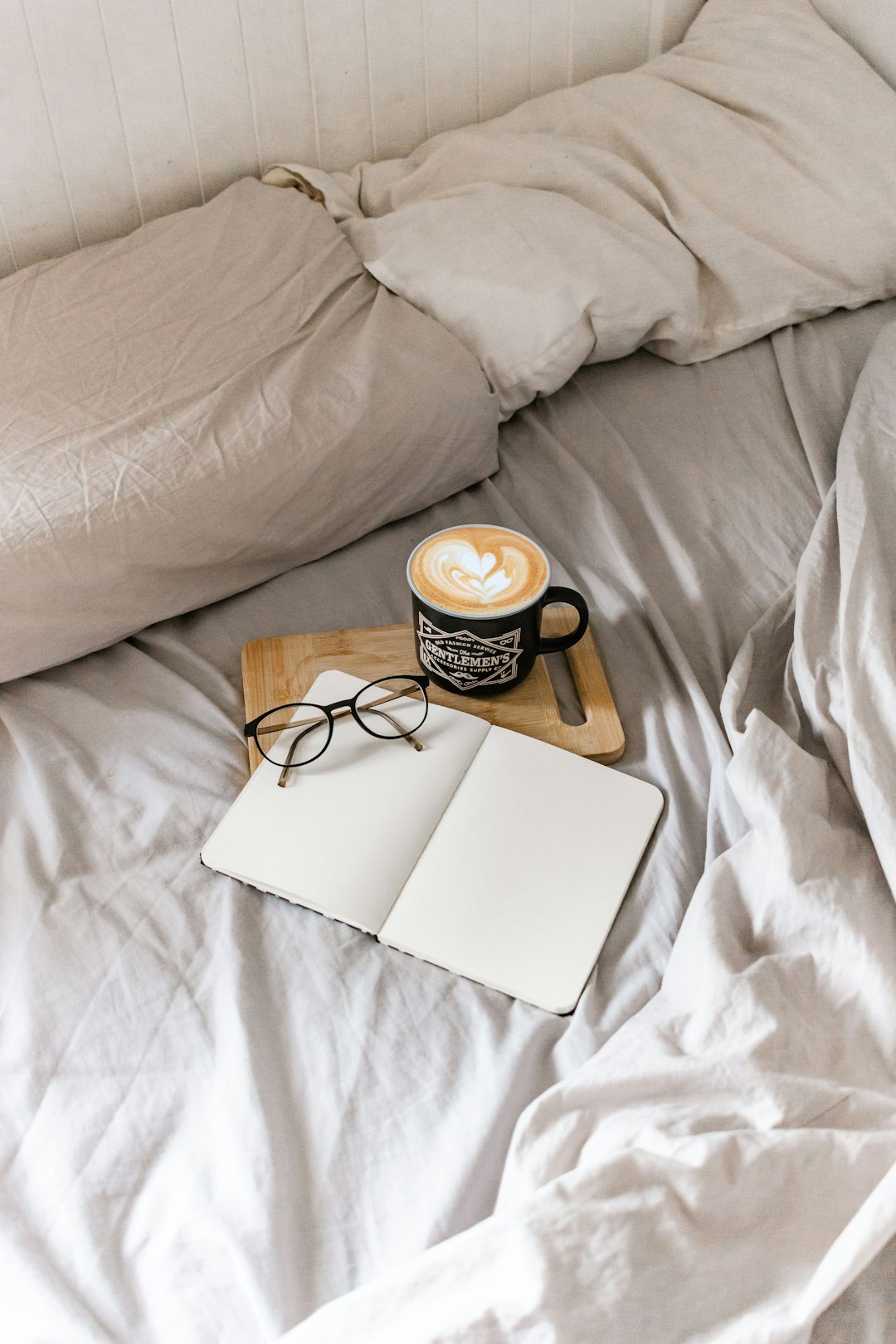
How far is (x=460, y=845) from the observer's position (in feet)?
2.27

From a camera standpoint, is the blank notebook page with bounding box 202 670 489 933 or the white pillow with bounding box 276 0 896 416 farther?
the white pillow with bounding box 276 0 896 416

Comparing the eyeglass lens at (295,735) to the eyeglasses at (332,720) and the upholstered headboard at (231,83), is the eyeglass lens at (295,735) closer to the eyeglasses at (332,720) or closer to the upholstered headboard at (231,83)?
the eyeglasses at (332,720)

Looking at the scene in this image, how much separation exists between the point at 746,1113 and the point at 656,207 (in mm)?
873

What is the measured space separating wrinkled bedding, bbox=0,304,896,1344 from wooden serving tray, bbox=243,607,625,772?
2cm

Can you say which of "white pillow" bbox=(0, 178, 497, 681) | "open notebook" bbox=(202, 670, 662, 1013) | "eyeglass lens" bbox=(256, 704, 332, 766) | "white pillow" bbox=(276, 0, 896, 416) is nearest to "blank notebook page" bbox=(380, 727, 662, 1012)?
"open notebook" bbox=(202, 670, 662, 1013)

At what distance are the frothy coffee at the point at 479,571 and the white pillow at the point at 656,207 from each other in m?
0.26

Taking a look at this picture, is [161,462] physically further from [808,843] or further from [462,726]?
[808,843]

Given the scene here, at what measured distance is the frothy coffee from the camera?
729mm

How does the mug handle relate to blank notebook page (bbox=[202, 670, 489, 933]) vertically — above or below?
above

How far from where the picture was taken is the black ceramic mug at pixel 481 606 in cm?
72

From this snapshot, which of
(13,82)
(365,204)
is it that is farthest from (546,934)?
(13,82)

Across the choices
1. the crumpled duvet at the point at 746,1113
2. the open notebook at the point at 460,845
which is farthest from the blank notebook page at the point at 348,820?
the crumpled duvet at the point at 746,1113

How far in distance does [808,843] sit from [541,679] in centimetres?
24

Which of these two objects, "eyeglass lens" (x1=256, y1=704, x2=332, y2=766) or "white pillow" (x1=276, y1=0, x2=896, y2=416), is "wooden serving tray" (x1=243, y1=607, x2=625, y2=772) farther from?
"white pillow" (x1=276, y1=0, x2=896, y2=416)
